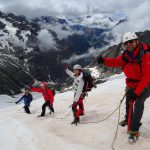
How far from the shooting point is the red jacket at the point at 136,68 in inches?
387

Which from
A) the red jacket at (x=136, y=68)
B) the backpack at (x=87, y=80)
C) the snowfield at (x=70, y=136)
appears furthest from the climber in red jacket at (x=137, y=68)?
the backpack at (x=87, y=80)

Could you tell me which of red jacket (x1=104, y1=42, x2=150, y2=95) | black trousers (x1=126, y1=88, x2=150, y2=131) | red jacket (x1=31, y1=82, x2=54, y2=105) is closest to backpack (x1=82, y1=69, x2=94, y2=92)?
red jacket (x1=104, y1=42, x2=150, y2=95)

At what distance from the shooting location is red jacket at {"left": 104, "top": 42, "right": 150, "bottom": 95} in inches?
387

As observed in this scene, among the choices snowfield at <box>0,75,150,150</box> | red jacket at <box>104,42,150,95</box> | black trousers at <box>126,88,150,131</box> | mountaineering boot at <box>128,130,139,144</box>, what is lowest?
snowfield at <box>0,75,150,150</box>

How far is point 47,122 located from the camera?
1568 cm

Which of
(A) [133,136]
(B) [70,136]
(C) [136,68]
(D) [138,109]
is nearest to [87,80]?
(B) [70,136]

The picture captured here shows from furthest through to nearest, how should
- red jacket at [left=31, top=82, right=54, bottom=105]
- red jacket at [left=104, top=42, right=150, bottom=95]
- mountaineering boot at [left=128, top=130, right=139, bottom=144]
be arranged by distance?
1. red jacket at [left=31, top=82, right=54, bottom=105]
2. mountaineering boot at [left=128, top=130, right=139, bottom=144]
3. red jacket at [left=104, top=42, right=150, bottom=95]

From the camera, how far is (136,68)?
10461mm

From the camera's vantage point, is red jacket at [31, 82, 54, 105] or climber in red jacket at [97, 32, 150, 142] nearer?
climber in red jacket at [97, 32, 150, 142]

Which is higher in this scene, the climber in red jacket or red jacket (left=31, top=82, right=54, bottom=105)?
the climber in red jacket

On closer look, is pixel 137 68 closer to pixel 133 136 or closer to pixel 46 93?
pixel 133 136

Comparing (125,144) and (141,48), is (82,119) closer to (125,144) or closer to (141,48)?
(125,144)

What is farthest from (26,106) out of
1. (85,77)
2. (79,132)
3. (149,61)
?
(149,61)

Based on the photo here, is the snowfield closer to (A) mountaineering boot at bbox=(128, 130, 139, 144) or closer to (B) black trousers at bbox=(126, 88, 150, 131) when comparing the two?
(A) mountaineering boot at bbox=(128, 130, 139, 144)
